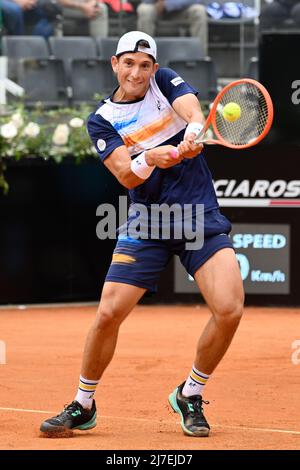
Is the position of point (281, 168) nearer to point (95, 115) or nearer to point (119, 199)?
point (119, 199)

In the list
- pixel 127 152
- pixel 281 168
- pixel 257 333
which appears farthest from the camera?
pixel 281 168

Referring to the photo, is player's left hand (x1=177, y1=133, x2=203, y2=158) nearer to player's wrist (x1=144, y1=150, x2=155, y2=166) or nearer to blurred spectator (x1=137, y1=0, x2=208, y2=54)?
player's wrist (x1=144, y1=150, x2=155, y2=166)

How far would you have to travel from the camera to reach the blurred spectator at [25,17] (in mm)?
12336

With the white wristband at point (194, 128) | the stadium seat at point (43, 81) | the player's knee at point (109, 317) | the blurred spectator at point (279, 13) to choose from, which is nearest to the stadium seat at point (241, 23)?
the blurred spectator at point (279, 13)

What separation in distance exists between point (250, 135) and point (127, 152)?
76 centimetres

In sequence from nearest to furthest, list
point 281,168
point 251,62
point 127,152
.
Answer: point 127,152 → point 281,168 → point 251,62

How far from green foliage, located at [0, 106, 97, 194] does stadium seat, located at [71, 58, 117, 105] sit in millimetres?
1021

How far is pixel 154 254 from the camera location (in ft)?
18.5

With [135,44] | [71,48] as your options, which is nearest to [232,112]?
[135,44]

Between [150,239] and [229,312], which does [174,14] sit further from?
[229,312]

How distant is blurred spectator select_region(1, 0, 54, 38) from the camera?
1234 cm

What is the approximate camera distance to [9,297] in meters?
11.0

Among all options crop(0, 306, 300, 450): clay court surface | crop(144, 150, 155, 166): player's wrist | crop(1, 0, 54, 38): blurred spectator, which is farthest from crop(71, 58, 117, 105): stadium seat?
crop(144, 150, 155, 166): player's wrist

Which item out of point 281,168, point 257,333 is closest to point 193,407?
point 257,333
